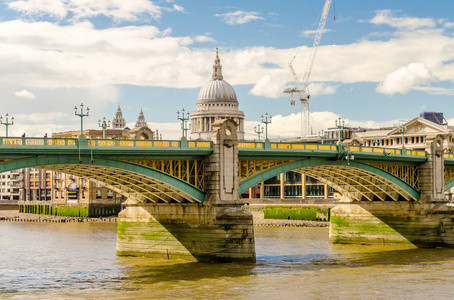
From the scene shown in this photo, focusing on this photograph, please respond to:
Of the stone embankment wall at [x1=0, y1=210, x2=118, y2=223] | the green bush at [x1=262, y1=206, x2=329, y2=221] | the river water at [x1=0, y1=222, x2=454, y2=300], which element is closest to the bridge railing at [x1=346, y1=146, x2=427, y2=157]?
the river water at [x1=0, y1=222, x2=454, y2=300]

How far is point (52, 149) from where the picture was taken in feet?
145

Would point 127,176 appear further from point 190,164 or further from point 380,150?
point 380,150

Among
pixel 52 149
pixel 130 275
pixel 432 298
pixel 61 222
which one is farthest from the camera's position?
pixel 61 222

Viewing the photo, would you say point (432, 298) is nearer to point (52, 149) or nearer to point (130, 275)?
point (130, 275)

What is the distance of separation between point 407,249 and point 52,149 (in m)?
35.2

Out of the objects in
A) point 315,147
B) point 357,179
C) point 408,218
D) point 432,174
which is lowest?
point 408,218

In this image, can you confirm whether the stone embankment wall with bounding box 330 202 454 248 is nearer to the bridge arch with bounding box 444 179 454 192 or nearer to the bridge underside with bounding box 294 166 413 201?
the bridge underside with bounding box 294 166 413 201

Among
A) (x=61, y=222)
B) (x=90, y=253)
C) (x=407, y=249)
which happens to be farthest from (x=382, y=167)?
(x=61, y=222)

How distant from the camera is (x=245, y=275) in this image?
47.1 metres

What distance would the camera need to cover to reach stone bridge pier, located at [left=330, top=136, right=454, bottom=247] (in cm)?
6769

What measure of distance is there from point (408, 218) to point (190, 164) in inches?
1000

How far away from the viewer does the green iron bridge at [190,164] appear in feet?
148

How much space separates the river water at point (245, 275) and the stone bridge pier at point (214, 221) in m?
1.09

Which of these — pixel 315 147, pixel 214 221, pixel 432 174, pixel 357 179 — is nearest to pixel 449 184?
pixel 432 174
